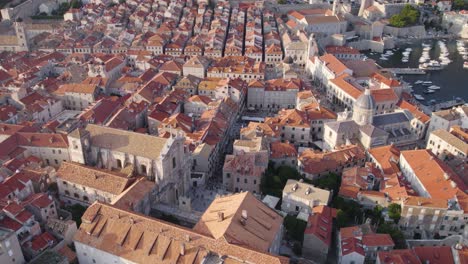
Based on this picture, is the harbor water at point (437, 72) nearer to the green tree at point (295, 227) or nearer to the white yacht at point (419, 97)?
the white yacht at point (419, 97)

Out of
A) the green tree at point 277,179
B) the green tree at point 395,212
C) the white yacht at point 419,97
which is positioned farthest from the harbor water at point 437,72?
the green tree at point 395,212

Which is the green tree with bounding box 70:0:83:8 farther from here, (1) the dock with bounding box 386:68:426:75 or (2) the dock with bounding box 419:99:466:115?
(2) the dock with bounding box 419:99:466:115

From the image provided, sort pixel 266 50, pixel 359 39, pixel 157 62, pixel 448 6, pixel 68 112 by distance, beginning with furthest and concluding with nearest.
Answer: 1. pixel 448 6
2. pixel 359 39
3. pixel 266 50
4. pixel 157 62
5. pixel 68 112

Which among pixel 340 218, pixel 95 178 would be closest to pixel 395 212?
pixel 340 218

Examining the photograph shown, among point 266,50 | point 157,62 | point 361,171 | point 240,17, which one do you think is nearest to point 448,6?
point 240,17

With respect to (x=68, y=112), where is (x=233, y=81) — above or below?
above

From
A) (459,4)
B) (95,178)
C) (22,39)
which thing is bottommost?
(95,178)

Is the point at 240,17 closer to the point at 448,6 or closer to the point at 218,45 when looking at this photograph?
the point at 218,45

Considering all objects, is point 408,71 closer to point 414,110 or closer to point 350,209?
point 414,110
